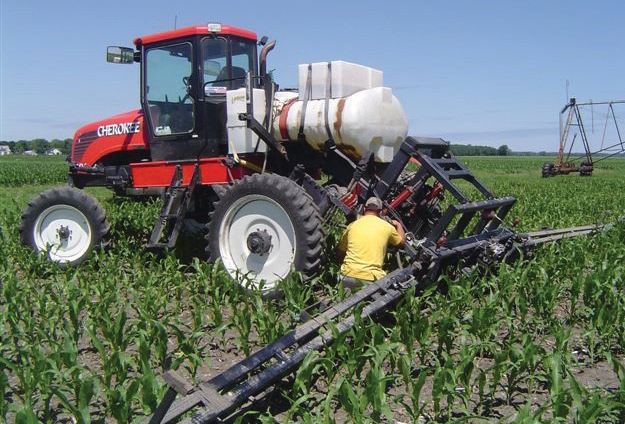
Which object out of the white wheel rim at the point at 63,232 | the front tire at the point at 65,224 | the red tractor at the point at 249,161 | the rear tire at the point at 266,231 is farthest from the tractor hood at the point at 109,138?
the rear tire at the point at 266,231

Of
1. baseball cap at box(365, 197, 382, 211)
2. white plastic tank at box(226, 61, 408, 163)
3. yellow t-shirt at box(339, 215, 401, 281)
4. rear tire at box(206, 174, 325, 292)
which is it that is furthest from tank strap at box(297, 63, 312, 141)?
yellow t-shirt at box(339, 215, 401, 281)

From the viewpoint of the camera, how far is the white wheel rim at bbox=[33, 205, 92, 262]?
7.70m

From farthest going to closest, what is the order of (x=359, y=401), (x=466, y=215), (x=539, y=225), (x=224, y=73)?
(x=539, y=225) < (x=224, y=73) < (x=466, y=215) < (x=359, y=401)

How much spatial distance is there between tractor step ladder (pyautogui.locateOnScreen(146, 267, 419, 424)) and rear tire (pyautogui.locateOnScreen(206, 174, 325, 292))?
106 cm

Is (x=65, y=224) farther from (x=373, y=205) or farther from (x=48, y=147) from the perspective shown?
(x=48, y=147)

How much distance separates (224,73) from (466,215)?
3.38m

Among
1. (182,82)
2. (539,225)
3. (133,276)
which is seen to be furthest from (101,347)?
(539,225)

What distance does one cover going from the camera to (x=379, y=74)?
6984mm

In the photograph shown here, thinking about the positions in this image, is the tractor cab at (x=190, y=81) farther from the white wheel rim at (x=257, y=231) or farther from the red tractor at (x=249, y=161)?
the white wheel rim at (x=257, y=231)

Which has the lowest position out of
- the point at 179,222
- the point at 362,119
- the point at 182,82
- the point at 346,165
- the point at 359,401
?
the point at 359,401

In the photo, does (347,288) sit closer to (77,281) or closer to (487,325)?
(487,325)

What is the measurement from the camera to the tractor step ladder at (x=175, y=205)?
23.2 feet

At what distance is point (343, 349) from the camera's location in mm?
4262

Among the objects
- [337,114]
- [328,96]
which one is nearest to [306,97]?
[328,96]
